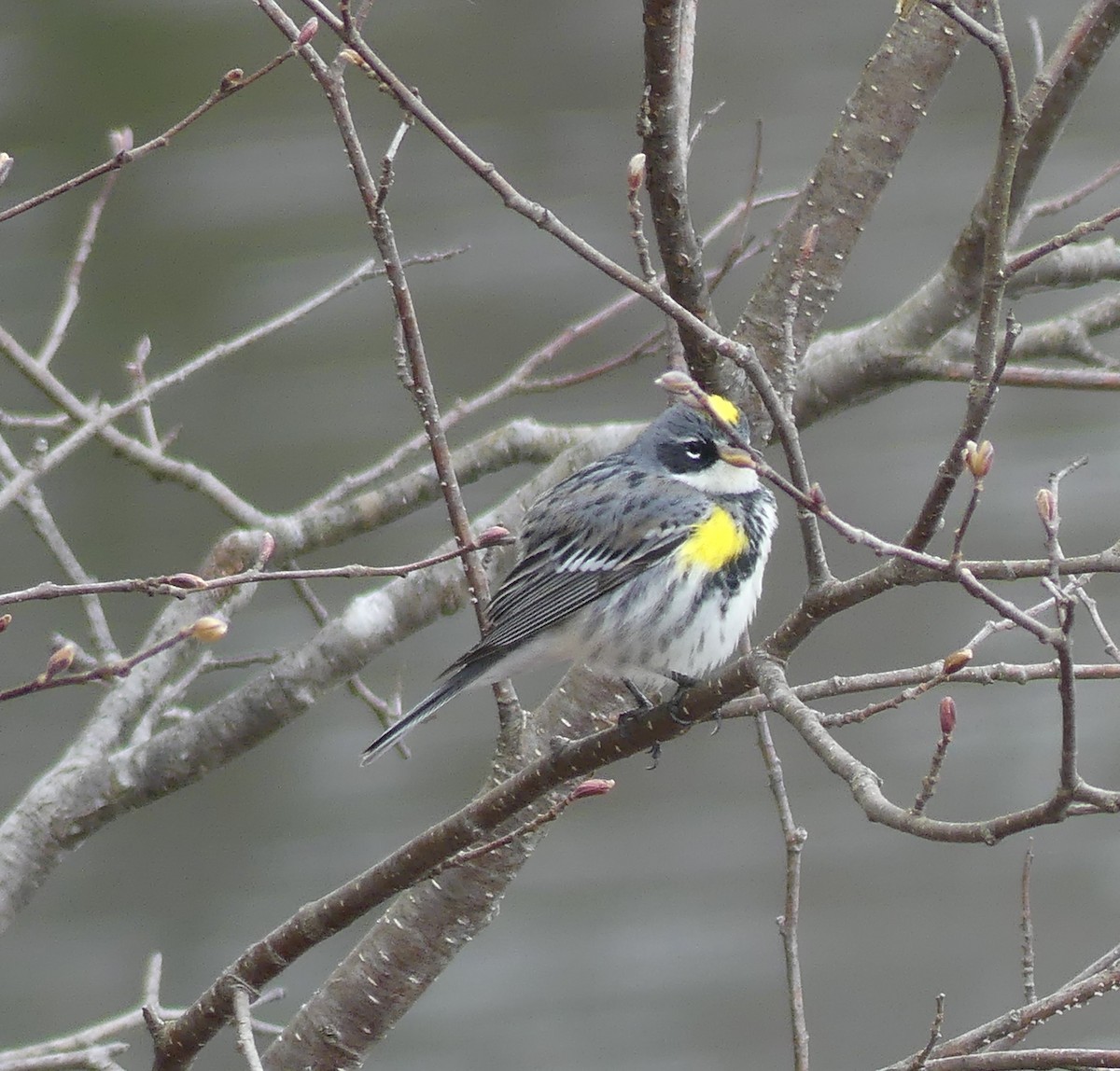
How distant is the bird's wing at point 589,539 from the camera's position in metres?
3.55

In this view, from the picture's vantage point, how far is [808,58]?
6152mm

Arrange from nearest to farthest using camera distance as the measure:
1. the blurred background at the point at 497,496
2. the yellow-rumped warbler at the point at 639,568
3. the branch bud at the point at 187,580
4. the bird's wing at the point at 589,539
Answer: the branch bud at the point at 187,580
the yellow-rumped warbler at the point at 639,568
the bird's wing at the point at 589,539
the blurred background at the point at 497,496

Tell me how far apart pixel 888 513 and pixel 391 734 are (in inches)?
130

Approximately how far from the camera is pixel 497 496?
5.96 metres

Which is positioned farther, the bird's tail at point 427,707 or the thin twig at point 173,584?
the bird's tail at point 427,707

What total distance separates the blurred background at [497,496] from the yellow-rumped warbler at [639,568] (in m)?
2.26

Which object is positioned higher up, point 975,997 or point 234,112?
point 234,112

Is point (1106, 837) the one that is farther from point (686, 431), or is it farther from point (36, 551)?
point (36, 551)

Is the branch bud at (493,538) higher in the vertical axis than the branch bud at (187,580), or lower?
higher

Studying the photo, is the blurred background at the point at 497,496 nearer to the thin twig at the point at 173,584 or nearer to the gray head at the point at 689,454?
the gray head at the point at 689,454

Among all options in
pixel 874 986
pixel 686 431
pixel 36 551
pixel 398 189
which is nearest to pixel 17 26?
pixel 398 189

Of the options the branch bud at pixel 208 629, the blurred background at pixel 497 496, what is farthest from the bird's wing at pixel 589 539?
the blurred background at pixel 497 496

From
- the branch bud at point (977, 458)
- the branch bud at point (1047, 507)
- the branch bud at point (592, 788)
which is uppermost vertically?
the branch bud at point (977, 458)

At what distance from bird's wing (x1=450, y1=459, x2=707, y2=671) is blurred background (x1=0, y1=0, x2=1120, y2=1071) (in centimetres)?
228
